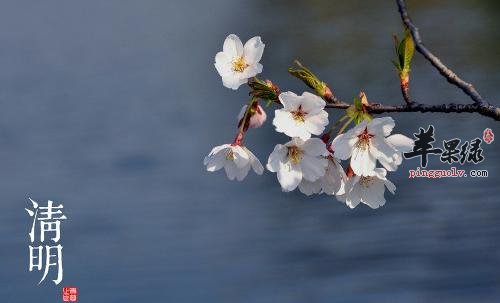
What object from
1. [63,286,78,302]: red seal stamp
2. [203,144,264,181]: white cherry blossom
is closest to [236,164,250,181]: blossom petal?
[203,144,264,181]: white cherry blossom

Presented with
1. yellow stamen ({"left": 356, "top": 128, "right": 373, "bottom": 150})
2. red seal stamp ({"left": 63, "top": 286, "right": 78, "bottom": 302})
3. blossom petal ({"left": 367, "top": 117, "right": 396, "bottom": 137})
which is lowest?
yellow stamen ({"left": 356, "top": 128, "right": 373, "bottom": 150})

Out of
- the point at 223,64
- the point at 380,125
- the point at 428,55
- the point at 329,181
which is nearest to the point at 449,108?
the point at 428,55

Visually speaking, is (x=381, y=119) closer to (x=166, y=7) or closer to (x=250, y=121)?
(x=250, y=121)

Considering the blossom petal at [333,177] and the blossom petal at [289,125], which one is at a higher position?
the blossom petal at [289,125]

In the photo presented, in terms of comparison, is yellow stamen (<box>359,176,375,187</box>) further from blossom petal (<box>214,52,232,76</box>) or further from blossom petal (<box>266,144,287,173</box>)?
blossom petal (<box>214,52,232,76</box>)

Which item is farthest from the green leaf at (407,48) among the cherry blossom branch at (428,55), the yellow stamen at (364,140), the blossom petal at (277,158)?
the blossom petal at (277,158)

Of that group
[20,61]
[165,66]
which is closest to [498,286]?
[165,66]

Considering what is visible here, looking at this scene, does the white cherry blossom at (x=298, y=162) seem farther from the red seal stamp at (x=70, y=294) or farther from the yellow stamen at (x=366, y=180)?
the red seal stamp at (x=70, y=294)

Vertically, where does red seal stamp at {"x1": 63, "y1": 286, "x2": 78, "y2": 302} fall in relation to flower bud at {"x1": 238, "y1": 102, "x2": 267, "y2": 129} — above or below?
above
